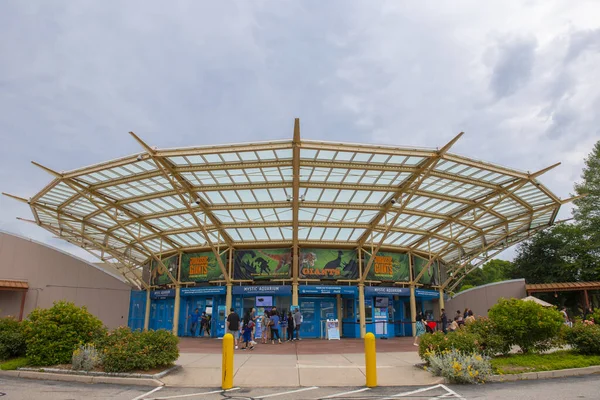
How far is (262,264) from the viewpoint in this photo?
2886 cm

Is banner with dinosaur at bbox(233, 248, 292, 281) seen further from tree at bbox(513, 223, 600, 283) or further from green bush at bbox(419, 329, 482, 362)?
tree at bbox(513, 223, 600, 283)

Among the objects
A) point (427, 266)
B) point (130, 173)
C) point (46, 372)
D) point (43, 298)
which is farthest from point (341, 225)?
point (43, 298)

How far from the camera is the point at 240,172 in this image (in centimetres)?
1992

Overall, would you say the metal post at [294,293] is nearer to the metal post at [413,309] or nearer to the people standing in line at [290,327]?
the people standing in line at [290,327]

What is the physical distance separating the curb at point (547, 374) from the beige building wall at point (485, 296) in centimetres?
1971

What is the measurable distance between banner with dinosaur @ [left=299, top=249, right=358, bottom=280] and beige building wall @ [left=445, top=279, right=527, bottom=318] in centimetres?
1163

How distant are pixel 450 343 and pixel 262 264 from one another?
1836cm

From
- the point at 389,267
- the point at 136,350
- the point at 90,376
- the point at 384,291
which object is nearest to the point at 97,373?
the point at 90,376

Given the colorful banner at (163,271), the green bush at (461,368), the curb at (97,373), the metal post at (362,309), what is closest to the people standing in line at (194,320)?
the colorful banner at (163,271)

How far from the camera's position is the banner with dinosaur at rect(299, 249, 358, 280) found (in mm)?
28547

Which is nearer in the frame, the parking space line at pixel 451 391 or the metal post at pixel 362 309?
the parking space line at pixel 451 391

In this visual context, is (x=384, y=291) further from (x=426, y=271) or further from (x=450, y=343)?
(x=450, y=343)

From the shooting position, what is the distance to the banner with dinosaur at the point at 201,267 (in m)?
29.4

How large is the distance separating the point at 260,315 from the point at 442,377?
18.2 meters
